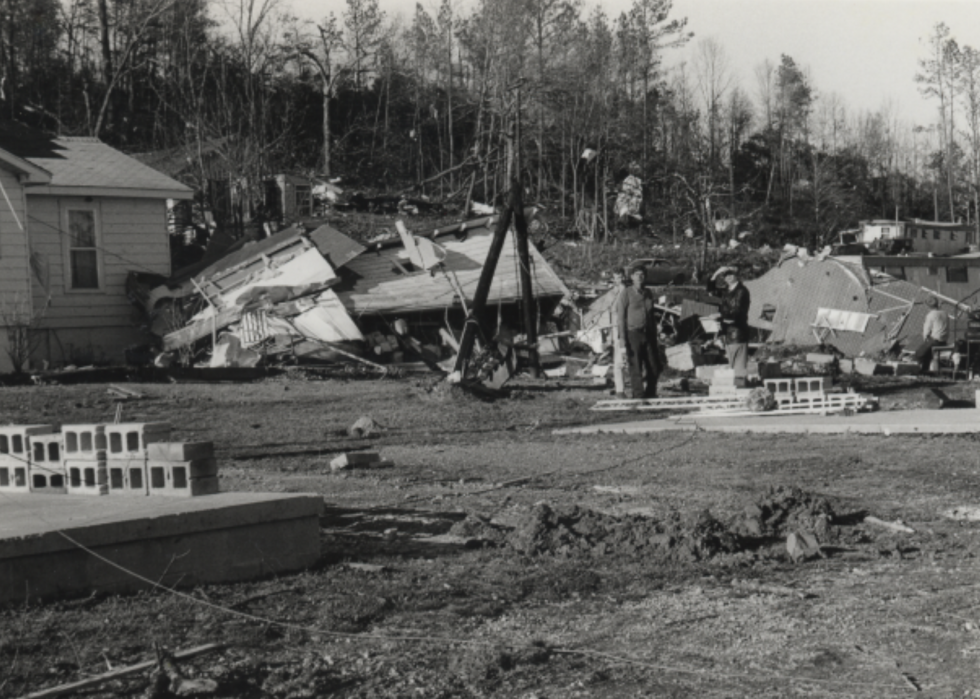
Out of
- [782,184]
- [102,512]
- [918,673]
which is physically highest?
[782,184]

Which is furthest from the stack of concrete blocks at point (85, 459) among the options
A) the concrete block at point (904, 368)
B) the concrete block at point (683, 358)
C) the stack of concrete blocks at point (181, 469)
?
the concrete block at point (904, 368)

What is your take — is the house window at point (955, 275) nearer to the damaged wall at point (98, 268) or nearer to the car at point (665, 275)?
the car at point (665, 275)

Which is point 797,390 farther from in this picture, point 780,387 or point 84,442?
point 84,442

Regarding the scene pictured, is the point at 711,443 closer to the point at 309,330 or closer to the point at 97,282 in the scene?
the point at 309,330

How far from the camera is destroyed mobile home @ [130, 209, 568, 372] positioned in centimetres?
2619

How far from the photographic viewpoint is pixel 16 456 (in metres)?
9.22

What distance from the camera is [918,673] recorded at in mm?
5934

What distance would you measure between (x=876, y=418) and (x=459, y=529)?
8.13 meters

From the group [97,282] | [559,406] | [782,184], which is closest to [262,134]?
[97,282]

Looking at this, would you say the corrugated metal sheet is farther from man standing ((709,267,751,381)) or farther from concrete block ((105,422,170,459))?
concrete block ((105,422,170,459))

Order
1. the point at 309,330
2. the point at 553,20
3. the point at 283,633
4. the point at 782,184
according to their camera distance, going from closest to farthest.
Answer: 1. the point at 283,633
2. the point at 309,330
3. the point at 553,20
4. the point at 782,184

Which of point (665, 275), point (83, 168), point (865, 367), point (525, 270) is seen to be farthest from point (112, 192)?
point (665, 275)

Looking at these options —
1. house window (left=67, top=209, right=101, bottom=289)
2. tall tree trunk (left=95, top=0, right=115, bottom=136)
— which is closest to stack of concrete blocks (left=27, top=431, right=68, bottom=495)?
house window (left=67, top=209, right=101, bottom=289)

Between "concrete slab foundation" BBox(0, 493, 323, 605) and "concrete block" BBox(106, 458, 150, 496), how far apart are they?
166mm
